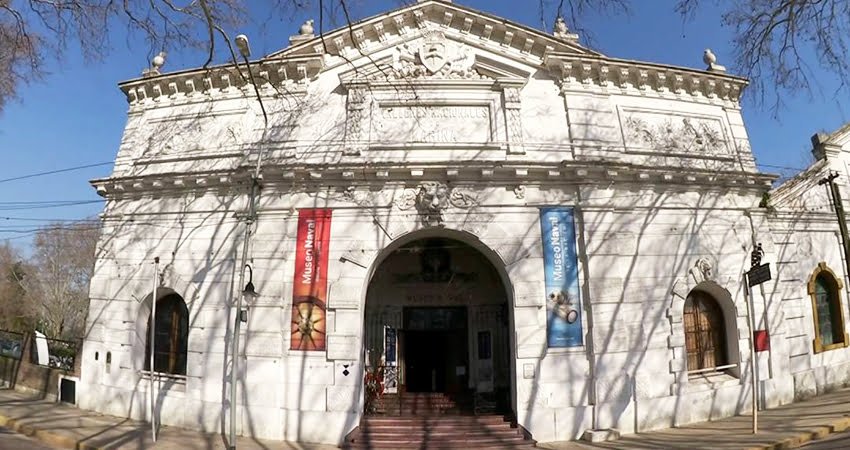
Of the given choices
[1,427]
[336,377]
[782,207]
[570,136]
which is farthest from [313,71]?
[782,207]

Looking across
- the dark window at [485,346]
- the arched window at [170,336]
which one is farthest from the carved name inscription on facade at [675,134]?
the arched window at [170,336]

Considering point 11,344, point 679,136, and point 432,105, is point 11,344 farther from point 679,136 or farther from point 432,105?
point 679,136

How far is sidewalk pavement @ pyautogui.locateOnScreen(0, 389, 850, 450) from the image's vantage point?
30.6ft

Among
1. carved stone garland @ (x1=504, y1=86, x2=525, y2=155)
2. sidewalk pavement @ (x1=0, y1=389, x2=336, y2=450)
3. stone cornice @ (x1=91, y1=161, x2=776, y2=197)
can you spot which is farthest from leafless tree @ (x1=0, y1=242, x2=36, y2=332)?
carved stone garland @ (x1=504, y1=86, x2=525, y2=155)

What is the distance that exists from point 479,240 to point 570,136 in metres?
3.61

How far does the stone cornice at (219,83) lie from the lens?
1209 centimetres

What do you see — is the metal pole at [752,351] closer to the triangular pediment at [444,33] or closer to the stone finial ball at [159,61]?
the triangular pediment at [444,33]

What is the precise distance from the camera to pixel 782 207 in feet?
43.0

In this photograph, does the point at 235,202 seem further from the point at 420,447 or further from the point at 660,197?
the point at 660,197

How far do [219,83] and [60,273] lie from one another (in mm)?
30660

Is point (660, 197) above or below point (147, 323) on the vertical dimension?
above

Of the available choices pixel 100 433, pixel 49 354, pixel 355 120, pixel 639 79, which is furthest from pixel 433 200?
pixel 49 354

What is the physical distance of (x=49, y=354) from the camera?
1477 cm

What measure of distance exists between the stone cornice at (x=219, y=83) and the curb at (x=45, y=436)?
8.62 metres
